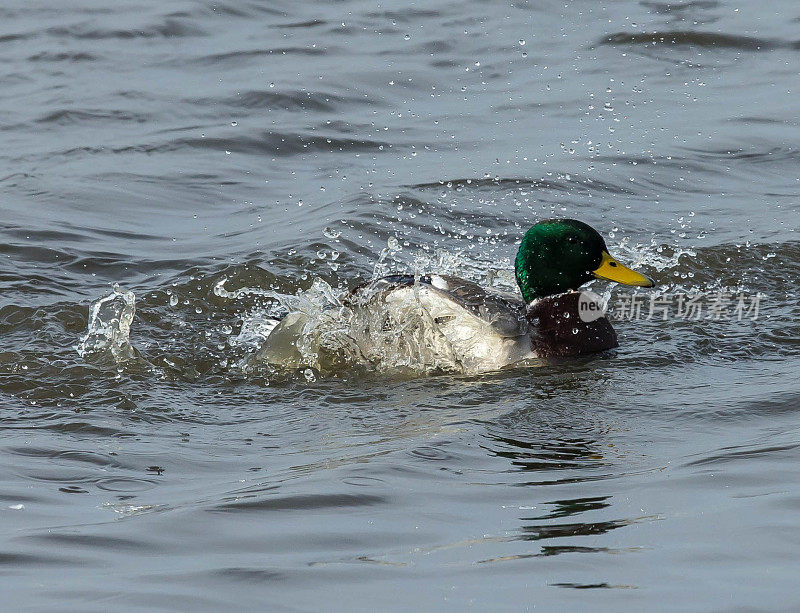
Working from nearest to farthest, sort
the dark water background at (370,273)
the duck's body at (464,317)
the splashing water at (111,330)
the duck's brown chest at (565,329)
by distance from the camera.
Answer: the dark water background at (370,273) → the duck's body at (464,317) → the duck's brown chest at (565,329) → the splashing water at (111,330)

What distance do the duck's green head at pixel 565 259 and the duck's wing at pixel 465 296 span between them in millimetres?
212

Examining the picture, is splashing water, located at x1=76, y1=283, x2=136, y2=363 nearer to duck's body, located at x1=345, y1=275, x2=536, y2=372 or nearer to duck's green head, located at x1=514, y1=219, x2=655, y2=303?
duck's body, located at x1=345, y1=275, x2=536, y2=372

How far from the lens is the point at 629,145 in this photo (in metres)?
10.5

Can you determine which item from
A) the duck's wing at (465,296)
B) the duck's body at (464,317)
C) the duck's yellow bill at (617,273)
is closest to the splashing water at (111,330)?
the duck's wing at (465,296)

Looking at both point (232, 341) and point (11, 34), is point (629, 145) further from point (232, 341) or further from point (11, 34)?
point (11, 34)

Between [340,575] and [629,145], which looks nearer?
[340,575]

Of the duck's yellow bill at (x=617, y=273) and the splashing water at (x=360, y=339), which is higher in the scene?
the duck's yellow bill at (x=617, y=273)

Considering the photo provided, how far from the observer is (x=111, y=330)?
22.4ft

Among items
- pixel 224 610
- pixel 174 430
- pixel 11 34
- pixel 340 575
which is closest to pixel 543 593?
pixel 340 575

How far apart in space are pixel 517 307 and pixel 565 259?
36cm

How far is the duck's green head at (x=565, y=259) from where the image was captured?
6.68m

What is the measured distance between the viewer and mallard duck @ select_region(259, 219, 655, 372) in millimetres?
6367

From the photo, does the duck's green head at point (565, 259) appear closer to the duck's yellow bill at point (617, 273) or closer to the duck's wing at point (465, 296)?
the duck's yellow bill at point (617, 273)

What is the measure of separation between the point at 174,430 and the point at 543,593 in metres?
2.46
